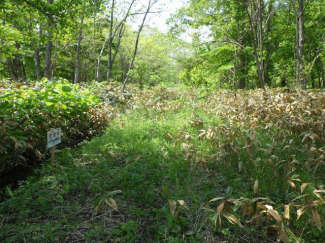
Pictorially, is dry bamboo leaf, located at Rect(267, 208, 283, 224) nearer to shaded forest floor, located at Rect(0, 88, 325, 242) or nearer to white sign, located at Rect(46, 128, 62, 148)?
shaded forest floor, located at Rect(0, 88, 325, 242)

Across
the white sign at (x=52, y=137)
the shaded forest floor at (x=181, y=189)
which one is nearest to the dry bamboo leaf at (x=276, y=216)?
the shaded forest floor at (x=181, y=189)

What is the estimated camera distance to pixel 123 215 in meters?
2.36

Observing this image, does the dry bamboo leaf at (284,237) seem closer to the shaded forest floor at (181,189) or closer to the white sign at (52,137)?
the shaded forest floor at (181,189)

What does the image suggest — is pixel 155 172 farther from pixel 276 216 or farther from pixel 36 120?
pixel 36 120

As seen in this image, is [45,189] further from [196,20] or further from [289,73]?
[289,73]

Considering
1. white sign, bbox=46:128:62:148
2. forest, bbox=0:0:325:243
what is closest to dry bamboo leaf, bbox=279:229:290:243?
forest, bbox=0:0:325:243

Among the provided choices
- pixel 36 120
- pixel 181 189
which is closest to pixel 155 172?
pixel 181 189

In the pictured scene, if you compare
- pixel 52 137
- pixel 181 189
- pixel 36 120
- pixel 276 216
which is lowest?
pixel 181 189

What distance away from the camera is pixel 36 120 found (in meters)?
3.51

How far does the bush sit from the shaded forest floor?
0.38 meters

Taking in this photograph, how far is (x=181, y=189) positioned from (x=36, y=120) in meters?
2.37

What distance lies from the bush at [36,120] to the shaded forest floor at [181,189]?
0.38 meters

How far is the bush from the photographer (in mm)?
2949

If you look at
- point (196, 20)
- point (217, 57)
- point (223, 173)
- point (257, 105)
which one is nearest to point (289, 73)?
point (217, 57)
